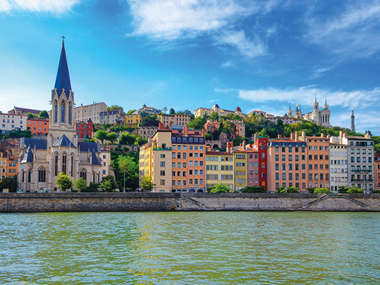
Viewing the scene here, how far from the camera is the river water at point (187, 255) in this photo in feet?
73.0

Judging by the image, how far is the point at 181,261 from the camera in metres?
26.2

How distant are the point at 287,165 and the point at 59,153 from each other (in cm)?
5081

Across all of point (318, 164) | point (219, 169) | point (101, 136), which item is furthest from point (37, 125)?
point (318, 164)

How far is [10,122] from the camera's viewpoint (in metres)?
166

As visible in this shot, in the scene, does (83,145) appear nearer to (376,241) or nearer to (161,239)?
(161,239)

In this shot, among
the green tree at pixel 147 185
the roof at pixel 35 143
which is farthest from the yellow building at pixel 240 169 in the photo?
the roof at pixel 35 143

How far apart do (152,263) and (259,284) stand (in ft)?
24.5

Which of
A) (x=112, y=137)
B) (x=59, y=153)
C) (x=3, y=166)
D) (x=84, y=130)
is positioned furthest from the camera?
(x=84, y=130)

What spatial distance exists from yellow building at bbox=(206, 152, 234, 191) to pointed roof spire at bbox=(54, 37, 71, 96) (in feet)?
128

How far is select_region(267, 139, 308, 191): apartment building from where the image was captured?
9431cm

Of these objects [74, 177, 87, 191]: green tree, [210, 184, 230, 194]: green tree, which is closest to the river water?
[210, 184, 230, 194]: green tree

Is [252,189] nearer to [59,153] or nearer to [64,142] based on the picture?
[59,153]

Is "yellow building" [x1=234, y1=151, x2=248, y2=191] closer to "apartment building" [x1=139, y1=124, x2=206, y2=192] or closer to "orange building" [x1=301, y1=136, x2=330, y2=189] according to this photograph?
"apartment building" [x1=139, y1=124, x2=206, y2=192]

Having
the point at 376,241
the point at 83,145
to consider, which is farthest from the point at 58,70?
the point at 376,241
